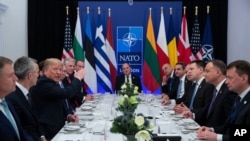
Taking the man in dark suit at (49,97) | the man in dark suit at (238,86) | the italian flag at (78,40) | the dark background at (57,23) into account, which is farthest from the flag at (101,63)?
the man in dark suit at (238,86)

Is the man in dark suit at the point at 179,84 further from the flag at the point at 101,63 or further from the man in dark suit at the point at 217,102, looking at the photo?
the man in dark suit at the point at 217,102

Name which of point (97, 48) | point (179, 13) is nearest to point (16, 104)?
point (97, 48)

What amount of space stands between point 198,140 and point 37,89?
6.58 feet

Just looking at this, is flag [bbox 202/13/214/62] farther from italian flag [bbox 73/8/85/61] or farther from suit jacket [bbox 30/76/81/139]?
suit jacket [bbox 30/76/81/139]

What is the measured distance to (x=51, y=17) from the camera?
9836mm

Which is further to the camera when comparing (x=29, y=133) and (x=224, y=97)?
(x=224, y=97)

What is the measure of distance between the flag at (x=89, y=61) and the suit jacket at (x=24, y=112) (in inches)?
209

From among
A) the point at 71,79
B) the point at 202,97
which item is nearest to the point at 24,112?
the point at 202,97

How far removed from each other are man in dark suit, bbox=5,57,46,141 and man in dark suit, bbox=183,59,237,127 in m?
1.92

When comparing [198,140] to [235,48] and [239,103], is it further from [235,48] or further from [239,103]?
[235,48]

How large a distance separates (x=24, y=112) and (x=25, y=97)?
0.49ft

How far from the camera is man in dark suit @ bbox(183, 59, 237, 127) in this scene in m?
4.43

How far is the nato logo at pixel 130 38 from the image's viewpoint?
9.78 m

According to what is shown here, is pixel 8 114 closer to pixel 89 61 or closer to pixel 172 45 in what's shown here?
pixel 89 61
